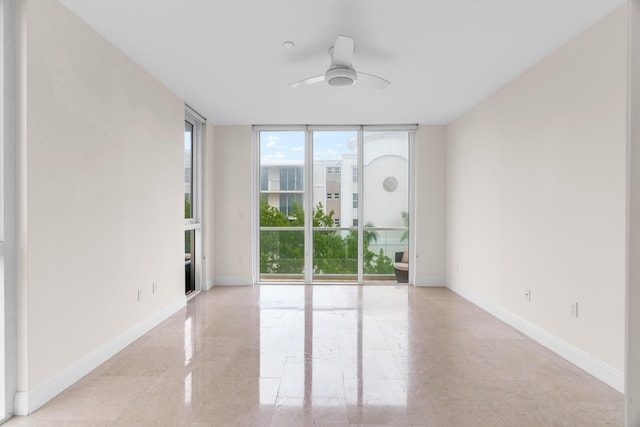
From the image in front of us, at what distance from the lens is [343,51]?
270 centimetres

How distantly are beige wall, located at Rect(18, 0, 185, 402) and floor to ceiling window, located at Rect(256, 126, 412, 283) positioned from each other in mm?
2268

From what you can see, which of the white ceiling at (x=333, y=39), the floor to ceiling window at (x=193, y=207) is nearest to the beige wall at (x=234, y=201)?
the floor to ceiling window at (x=193, y=207)

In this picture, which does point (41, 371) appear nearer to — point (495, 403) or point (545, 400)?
point (495, 403)

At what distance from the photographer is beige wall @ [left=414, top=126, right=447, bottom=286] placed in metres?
5.57

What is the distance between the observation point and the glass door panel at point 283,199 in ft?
18.8

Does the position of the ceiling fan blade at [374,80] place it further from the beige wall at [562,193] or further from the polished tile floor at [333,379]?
the polished tile floor at [333,379]

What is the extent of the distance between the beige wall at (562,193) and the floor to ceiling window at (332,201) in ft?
5.08

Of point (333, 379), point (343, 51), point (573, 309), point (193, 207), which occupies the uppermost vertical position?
point (343, 51)

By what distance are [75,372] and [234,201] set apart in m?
3.47

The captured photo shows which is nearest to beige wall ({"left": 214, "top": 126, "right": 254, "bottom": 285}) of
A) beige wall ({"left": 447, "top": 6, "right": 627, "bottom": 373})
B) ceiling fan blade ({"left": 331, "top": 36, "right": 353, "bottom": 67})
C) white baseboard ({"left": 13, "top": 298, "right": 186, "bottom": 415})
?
white baseboard ({"left": 13, "top": 298, "right": 186, "bottom": 415})

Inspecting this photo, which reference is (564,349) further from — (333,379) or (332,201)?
(332,201)

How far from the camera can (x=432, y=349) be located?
3.02 m

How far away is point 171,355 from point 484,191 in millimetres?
3862

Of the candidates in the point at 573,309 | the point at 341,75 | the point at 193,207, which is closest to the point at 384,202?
the point at 193,207
